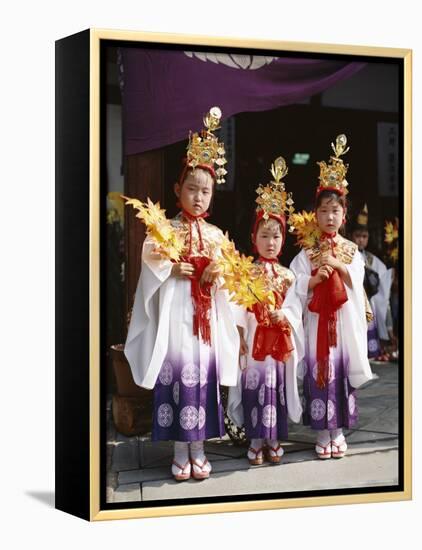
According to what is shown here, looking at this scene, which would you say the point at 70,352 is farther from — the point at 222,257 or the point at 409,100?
the point at 409,100

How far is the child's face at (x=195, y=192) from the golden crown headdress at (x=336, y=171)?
0.53 m

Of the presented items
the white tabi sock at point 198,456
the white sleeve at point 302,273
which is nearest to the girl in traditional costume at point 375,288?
the white sleeve at point 302,273

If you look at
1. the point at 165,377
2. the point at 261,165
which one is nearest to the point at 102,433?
the point at 165,377

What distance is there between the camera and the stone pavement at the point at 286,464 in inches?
179

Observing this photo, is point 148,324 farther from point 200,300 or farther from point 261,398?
point 261,398

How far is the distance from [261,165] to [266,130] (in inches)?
6.1

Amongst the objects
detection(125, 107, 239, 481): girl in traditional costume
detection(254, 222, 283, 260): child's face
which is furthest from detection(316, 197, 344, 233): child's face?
detection(125, 107, 239, 481): girl in traditional costume

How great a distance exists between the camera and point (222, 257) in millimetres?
4648

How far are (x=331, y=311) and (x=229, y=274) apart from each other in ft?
1.77

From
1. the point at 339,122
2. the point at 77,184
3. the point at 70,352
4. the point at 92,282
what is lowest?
the point at 70,352

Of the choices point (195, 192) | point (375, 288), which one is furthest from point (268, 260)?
point (375, 288)

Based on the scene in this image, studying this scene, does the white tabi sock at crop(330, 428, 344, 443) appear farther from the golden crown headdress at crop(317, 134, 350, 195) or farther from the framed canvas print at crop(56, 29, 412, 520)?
the golden crown headdress at crop(317, 134, 350, 195)

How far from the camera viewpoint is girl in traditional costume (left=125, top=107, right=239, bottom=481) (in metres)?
4.56

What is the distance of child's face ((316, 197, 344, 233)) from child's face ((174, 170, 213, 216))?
54 centimetres
